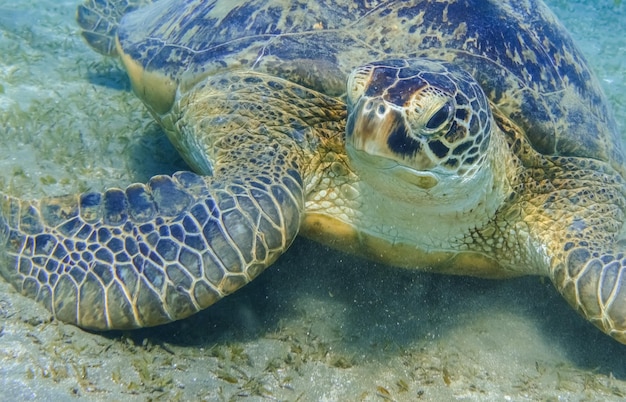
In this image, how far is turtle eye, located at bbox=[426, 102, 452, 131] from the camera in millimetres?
1810

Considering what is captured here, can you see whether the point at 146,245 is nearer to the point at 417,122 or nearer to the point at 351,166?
the point at 351,166

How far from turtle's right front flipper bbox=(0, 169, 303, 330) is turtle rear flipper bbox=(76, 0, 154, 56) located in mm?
3217

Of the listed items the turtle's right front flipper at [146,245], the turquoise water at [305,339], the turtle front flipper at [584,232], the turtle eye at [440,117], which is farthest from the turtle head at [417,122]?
the turquoise water at [305,339]

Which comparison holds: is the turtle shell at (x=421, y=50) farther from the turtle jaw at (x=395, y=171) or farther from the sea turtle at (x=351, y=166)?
the turtle jaw at (x=395, y=171)

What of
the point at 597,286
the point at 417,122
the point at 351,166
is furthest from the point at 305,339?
the point at 597,286

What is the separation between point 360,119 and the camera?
1785 mm

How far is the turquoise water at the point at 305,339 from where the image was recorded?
1879 millimetres

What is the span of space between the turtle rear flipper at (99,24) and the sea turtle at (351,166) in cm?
193

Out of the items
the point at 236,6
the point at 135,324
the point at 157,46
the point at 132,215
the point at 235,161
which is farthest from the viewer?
the point at 157,46

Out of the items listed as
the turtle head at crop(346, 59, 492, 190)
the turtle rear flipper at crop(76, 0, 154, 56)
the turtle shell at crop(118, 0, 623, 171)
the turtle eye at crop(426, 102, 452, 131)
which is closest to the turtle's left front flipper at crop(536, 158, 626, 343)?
the turtle shell at crop(118, 0, 623, 171)

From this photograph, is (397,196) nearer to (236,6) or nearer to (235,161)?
(235,161)

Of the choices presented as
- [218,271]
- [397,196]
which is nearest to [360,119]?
[397,196]

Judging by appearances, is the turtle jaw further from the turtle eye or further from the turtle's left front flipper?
the turtle's left front flipper

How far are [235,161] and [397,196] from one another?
2.60 feet
